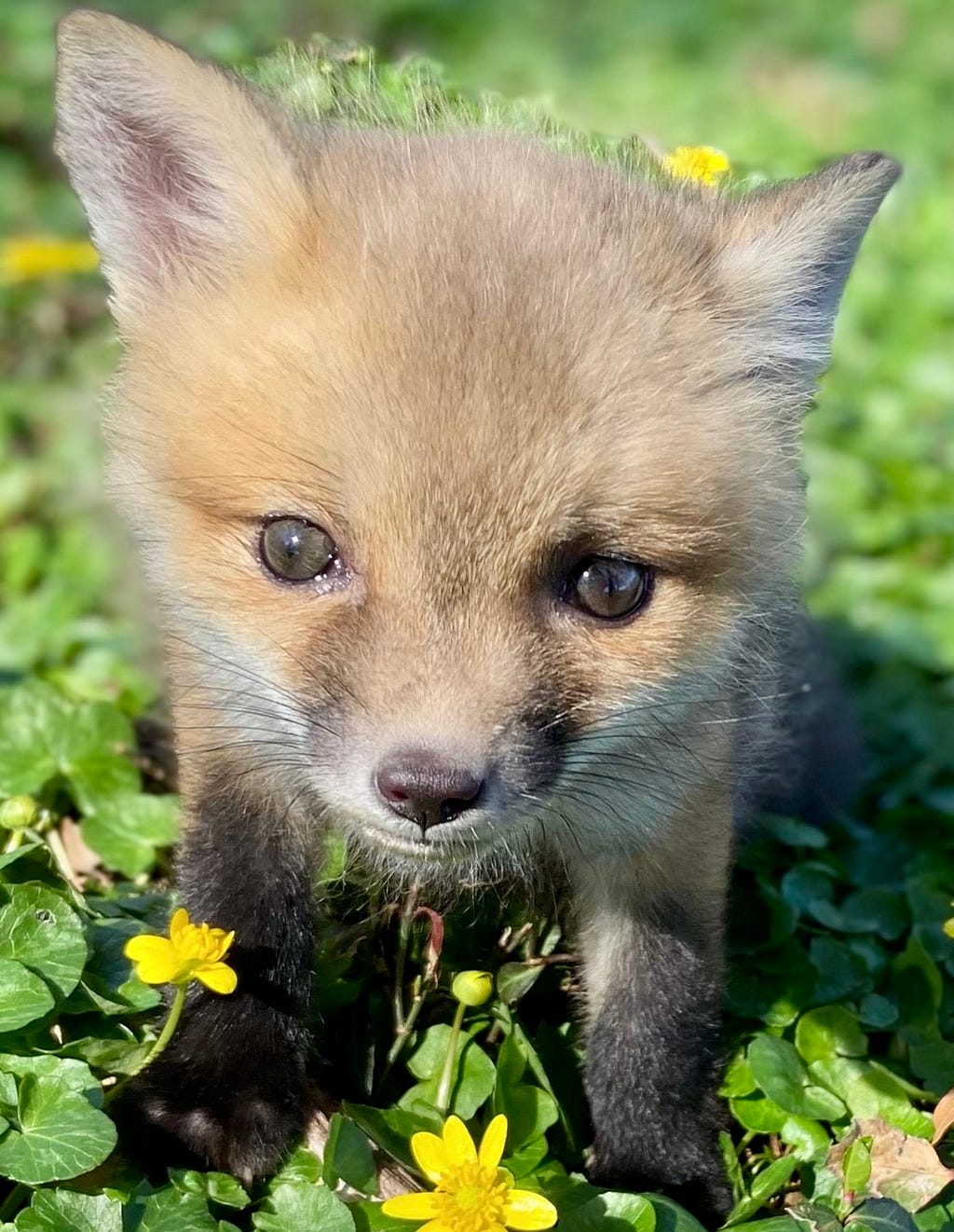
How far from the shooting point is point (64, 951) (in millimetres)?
2518

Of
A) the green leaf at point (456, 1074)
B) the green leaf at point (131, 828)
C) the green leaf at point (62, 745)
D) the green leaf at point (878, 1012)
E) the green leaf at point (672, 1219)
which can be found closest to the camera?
the green leaf at point (672, 1219)

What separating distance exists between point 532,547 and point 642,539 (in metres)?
0.18

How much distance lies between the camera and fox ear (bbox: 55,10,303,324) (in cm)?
242

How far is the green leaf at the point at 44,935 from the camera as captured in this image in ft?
8.20

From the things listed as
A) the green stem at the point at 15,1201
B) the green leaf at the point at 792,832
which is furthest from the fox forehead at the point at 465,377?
the green leaf at the point at 792,832

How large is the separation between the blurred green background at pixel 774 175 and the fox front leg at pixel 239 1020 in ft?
6.25

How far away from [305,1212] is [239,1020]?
376 millimetres

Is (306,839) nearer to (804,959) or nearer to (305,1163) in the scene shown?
(305,1163)

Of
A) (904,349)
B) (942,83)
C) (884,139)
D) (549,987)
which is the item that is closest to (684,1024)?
(549,987)

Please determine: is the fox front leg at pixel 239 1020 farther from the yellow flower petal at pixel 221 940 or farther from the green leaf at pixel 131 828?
the green leaf at pixel 131 828

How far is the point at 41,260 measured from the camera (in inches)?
223

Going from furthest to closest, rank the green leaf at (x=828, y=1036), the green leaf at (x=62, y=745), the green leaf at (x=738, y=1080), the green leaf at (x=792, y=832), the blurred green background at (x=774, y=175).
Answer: the blurred green background at (x=774, y=175)
the green leaf at (x=792, y=832)
the green leaf at (x=62, y=745)
the green leaf at (x=828, y=1036)
the green leaf at (x=738, y=1080)

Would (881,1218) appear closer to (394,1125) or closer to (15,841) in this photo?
(394,1125)

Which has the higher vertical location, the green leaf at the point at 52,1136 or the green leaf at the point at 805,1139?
the green leaf at the point at 52,1136
